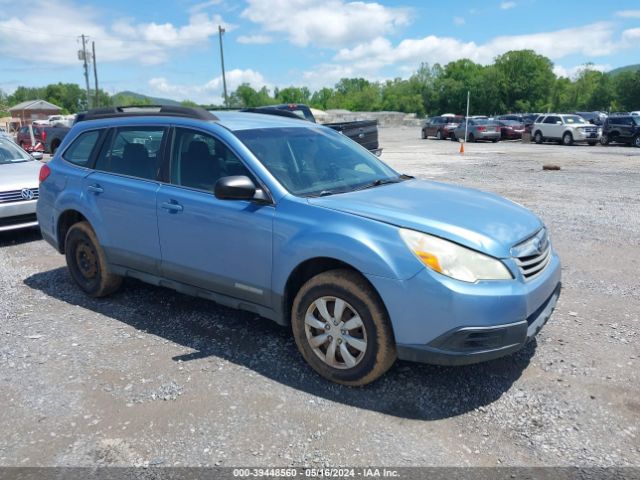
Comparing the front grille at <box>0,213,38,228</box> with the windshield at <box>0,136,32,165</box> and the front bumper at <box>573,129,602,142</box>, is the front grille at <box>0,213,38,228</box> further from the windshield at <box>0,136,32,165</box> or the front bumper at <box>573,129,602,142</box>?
the front bumper at <box>573,129,602,142</box>

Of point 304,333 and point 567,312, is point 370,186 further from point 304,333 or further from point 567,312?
point 567,312

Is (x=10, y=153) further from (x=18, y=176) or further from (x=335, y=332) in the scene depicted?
(x=335, y=332)

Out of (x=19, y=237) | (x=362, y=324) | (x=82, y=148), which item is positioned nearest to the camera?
(x=362, y=324)

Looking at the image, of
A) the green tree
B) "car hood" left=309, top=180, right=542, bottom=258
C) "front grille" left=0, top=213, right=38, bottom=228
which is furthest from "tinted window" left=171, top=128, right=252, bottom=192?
the green tree

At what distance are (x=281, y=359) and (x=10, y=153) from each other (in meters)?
7.35

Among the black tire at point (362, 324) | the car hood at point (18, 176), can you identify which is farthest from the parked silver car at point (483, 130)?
the black tire at point (362, 324)

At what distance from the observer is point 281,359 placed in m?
4.00

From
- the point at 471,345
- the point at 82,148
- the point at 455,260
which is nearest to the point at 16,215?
the point at 82,148

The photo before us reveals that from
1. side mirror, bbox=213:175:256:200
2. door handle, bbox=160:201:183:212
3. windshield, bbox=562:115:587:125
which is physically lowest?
door handle, bbox=160:201:183:212

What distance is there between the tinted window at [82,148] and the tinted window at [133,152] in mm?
219

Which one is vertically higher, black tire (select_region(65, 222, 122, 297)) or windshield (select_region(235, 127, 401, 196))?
windshield (select_region(235, 127, 401, 196))

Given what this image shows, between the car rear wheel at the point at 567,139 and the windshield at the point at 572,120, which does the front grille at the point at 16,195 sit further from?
the windshield at the point at 572,120

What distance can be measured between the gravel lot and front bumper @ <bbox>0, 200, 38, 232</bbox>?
7.85 ft

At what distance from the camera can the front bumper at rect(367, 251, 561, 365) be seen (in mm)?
3078
